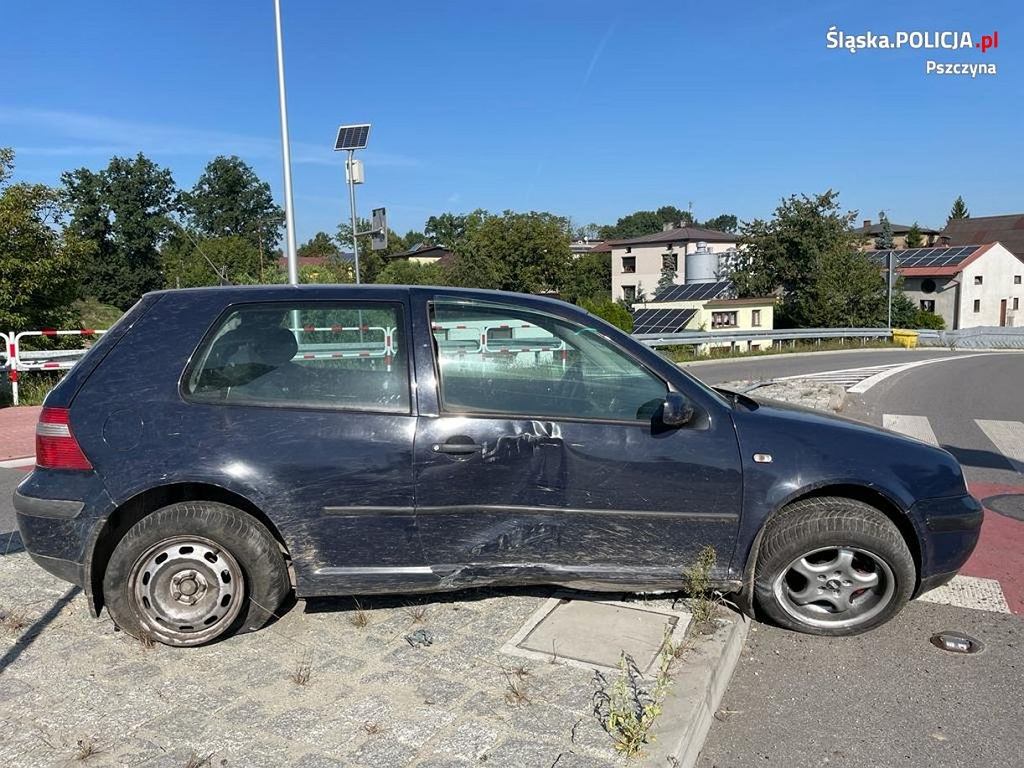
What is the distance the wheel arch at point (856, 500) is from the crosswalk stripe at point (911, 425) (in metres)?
6.02

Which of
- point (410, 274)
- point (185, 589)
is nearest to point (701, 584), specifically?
point (185, 589)

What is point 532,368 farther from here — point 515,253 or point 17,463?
point 515,253

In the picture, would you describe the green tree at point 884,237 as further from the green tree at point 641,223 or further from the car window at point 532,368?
the car window at point 532,368

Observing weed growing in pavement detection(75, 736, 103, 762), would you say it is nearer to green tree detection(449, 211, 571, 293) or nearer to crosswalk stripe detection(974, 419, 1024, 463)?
crosswalk stripe detection(974, 419, 1024, 463)

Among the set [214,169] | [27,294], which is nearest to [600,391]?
[27,294]

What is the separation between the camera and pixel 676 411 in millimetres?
3500

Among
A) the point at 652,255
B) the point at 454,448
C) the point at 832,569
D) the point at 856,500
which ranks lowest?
the point at 832,569

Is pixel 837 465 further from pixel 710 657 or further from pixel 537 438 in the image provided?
pixel 537 438

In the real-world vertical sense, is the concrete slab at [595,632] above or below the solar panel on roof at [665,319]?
below

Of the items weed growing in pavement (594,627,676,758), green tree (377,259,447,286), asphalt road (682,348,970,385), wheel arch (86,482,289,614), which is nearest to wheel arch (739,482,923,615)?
weed growing in pavement (594,627,676,758)

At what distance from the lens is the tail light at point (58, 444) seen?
3449mm

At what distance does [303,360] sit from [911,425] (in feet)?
29.6

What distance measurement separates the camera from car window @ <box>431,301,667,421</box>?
142 inches

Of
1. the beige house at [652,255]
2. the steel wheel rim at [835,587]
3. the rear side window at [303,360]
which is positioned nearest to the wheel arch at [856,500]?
the steel wheel rim at [835,587]
